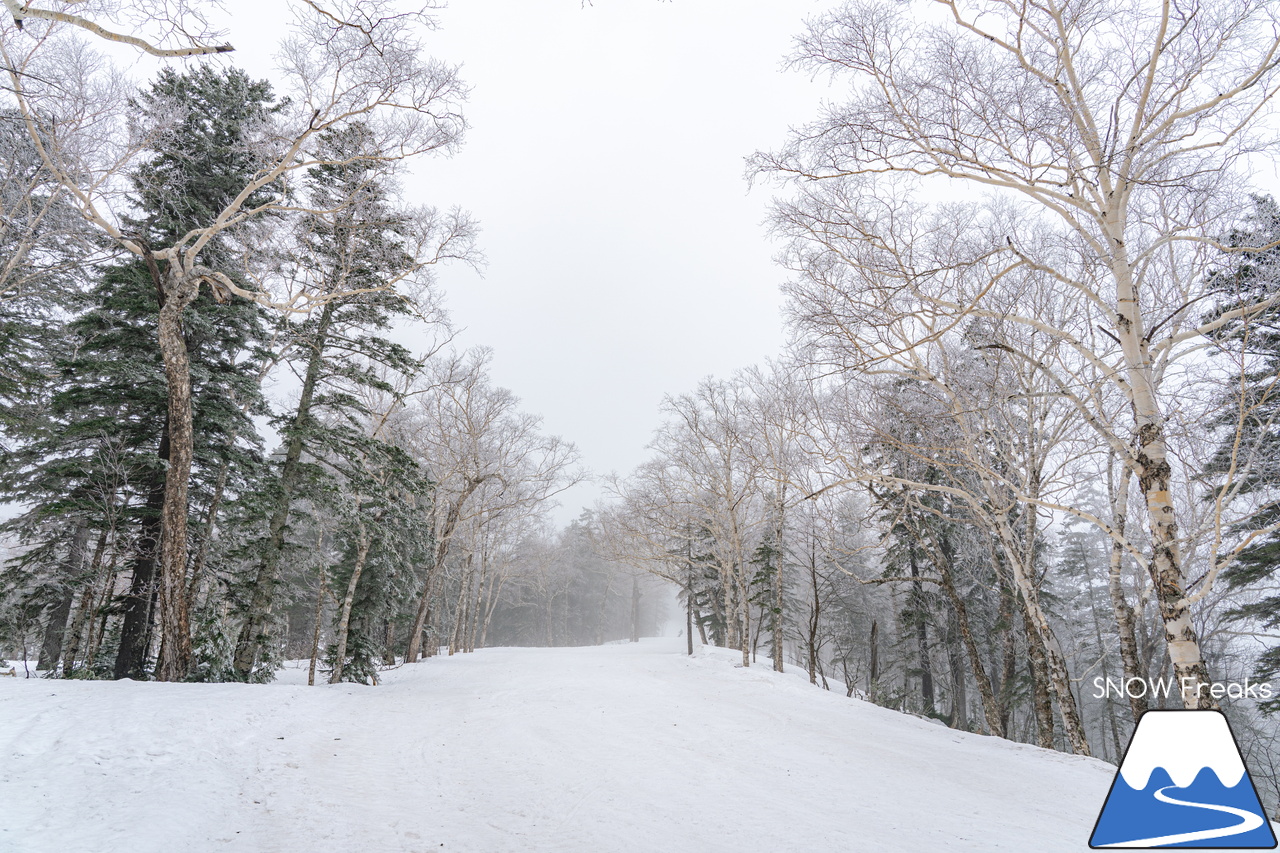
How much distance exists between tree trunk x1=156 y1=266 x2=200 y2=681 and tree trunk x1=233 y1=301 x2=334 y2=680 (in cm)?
183

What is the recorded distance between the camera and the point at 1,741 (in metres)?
4.04

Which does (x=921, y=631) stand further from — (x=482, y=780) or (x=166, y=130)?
(x=166, y=130)

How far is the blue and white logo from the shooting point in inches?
105

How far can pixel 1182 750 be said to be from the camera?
8.91 ft

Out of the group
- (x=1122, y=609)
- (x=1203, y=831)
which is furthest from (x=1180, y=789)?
(x=1122, y=609)

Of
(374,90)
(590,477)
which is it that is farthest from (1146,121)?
(590,477)

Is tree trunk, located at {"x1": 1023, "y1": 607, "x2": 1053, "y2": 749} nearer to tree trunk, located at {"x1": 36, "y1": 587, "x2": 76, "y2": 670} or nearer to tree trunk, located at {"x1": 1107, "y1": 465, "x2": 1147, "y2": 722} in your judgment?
tree trunk, located at {"x1": 1107, "y1": 465, "x2": 1147, "y2": 722}

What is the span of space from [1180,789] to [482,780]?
16.5 feet

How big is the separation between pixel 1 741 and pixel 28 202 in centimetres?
1067

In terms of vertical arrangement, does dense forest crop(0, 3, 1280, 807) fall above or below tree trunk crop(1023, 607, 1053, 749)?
above

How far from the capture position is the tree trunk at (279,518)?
10.3 metres

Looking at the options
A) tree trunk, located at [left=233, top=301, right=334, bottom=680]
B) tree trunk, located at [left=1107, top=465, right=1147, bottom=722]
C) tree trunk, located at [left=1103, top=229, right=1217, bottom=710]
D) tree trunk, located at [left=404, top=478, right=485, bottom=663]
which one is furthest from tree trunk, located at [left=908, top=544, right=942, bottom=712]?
tree trunk, located at [left=233, top=301, right=334, bottom=680]

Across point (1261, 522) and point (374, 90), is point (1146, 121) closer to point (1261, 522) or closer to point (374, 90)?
point (374, 90)

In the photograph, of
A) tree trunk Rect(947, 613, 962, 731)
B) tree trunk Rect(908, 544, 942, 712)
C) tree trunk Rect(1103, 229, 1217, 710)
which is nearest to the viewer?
Answer: tree trunk Rect(1103, 229, 1217, 710)
